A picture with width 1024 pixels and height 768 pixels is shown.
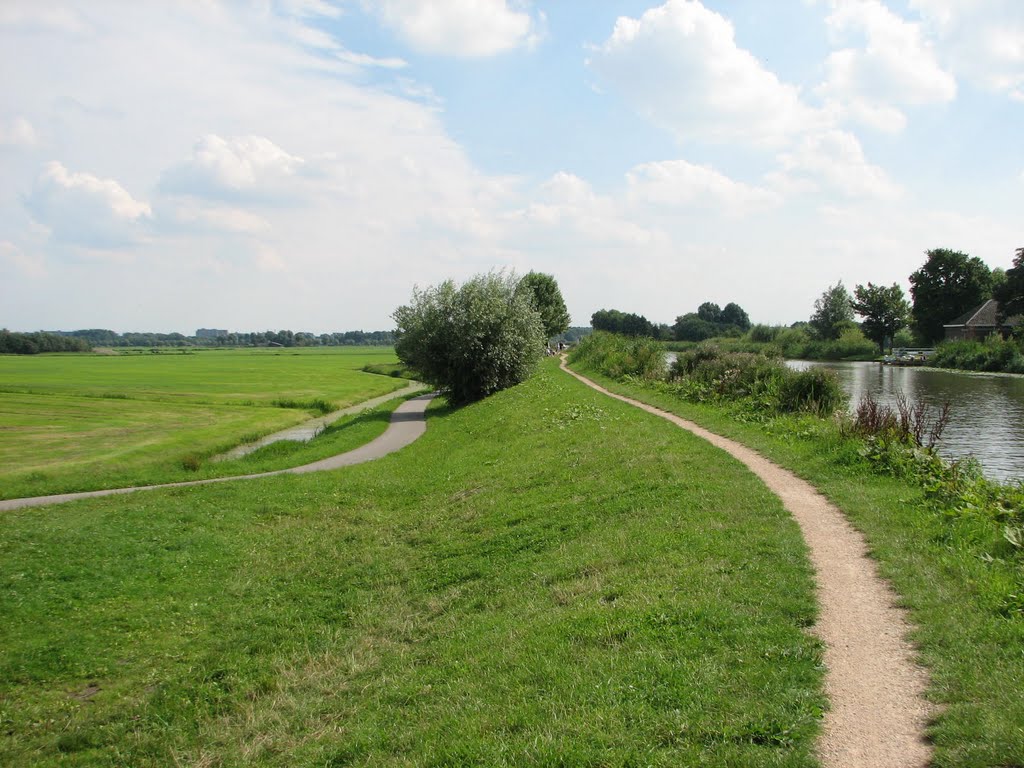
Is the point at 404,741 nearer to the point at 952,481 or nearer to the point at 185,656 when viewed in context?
the point at 185,656

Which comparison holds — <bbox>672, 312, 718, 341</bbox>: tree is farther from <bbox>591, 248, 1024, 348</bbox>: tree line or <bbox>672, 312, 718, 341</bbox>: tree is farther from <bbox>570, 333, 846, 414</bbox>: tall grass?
<bbox>570, 333, 846, 414</bbox>: tall grass

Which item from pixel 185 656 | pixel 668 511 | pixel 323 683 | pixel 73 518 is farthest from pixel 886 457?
pixel 73 518

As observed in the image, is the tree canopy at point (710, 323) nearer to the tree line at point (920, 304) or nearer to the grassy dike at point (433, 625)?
the tree line at point (920, 304)

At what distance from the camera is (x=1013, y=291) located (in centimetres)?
6512

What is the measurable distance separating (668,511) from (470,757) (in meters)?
7.43

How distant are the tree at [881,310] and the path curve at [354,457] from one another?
255 ft

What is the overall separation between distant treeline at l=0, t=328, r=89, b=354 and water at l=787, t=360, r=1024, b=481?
465 ft

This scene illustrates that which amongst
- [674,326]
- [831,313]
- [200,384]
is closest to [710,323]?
[674,326]

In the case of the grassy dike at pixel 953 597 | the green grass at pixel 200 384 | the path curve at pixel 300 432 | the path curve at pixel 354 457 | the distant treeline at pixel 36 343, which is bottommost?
the path curve at pixel 300 432

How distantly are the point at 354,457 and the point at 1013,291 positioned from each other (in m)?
66.4

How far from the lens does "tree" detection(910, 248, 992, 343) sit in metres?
80.8

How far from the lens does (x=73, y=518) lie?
17188 mm

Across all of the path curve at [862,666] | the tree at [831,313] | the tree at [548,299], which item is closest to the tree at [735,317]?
the tree at [831,313]

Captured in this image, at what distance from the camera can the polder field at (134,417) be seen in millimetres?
27219
